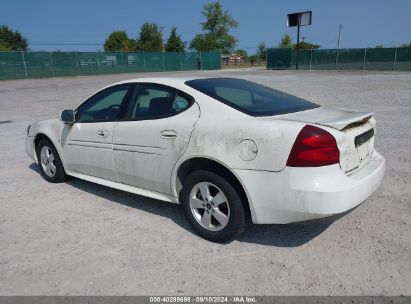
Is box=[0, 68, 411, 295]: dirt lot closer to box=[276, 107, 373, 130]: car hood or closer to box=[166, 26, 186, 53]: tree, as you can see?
box=[276, 107, 373, 130]: car hood

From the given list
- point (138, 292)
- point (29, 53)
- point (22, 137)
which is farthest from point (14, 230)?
point (29, 53)

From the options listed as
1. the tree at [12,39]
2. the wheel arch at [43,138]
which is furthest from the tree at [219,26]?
the wheel arch at [43,138]

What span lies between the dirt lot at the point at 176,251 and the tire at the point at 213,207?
0.50 ft

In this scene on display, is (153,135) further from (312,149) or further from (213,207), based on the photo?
(312,149)

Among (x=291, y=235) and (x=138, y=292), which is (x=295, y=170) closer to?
(x=291, y=235)

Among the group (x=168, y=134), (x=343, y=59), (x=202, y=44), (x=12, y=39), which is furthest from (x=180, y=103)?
(x=12, y=39)

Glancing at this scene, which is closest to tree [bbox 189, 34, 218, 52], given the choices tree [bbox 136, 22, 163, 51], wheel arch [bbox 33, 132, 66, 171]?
tree [bbox 136, 22, 163, 51]

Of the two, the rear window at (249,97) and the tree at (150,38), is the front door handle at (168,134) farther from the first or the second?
the tree at (150,38)

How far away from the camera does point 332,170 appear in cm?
287

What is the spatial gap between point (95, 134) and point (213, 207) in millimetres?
1819

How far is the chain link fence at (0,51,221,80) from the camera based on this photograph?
112 feet

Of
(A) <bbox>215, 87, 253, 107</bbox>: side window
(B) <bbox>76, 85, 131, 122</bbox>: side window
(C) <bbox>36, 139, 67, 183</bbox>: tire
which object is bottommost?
(C) <bbox>36, 139, 67, 183</bbox>: tire

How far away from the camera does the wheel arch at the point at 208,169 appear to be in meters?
3.14

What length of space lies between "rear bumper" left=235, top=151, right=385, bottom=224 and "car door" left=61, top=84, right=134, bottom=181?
5.90ft
